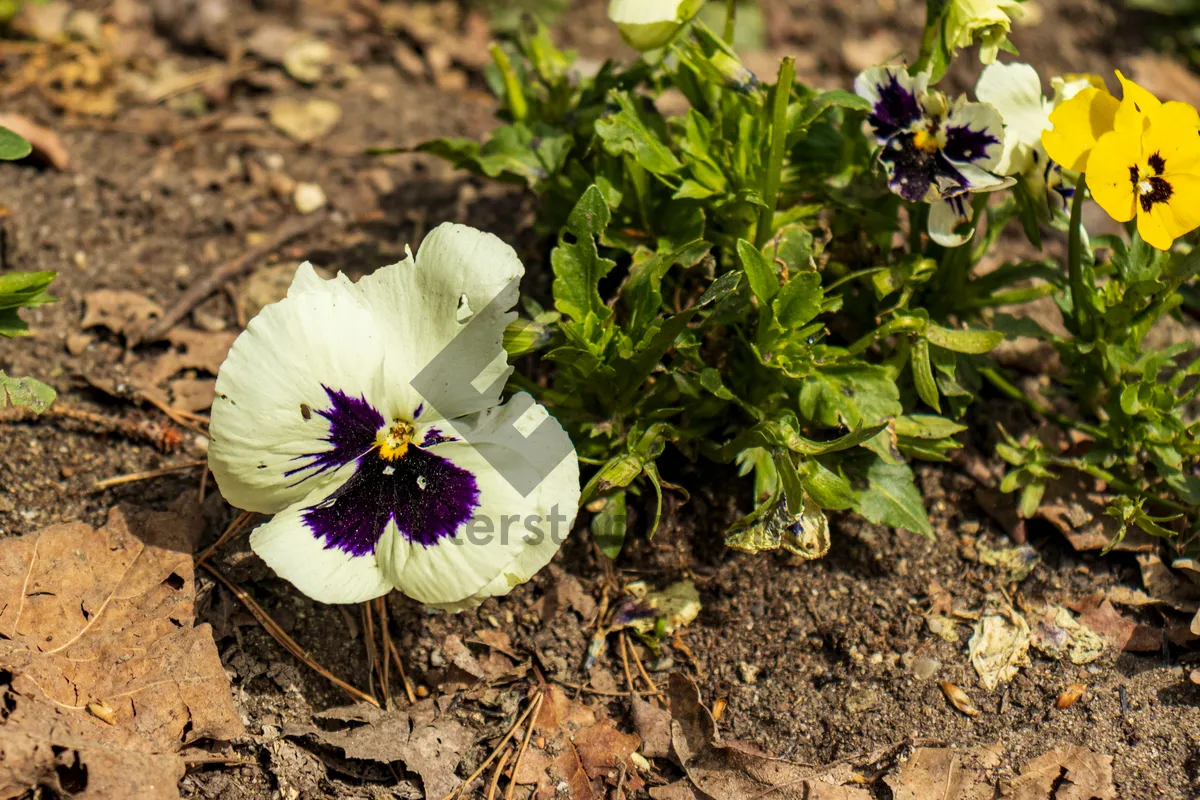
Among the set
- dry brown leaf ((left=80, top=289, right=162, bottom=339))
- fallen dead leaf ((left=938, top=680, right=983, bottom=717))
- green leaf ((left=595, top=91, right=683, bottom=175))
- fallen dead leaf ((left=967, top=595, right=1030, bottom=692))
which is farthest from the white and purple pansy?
dry brown leaf ((left=80, top=289, right=162, bottom=339))

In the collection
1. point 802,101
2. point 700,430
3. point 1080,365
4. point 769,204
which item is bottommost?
point 700,430

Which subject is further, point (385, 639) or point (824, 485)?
point (385, 639)

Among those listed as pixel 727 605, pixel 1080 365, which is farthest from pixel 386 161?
pixel 1080 365

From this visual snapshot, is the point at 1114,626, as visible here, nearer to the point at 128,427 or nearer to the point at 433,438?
the point at 433,438

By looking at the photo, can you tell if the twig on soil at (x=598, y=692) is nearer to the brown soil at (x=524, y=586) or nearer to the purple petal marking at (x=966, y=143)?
the brown soil at (x=524, y=586)

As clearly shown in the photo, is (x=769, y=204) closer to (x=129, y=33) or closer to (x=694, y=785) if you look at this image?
(x=694, y=785)

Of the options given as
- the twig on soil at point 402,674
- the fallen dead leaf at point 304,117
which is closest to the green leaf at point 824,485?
the twig on soil at point 402,674

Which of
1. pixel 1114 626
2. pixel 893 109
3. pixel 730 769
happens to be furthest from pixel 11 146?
pixel 1114 626
